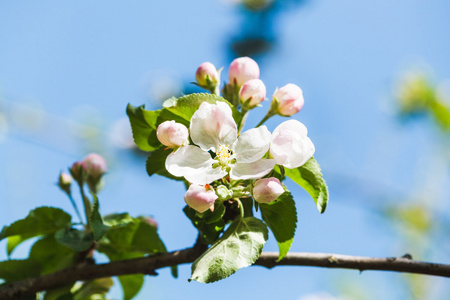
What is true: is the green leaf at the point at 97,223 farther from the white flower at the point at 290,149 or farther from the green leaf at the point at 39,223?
the white flower at the point at 290,149

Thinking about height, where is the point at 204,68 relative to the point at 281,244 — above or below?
above

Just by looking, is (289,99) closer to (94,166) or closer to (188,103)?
(188,103)

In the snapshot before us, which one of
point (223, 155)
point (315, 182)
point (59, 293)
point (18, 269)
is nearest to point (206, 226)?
point (223, 155)

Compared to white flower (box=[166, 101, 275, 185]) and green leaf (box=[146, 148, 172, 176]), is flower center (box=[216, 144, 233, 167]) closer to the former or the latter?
white flower (box=[166, 101, 275, 185])

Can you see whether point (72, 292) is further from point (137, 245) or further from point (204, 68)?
point (204, 68)

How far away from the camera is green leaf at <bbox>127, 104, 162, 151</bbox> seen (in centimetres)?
119

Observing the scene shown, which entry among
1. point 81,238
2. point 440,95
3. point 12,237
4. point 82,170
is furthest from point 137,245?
point 440,95

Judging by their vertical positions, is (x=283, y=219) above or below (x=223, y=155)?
below

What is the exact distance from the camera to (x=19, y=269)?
1398 millimetres

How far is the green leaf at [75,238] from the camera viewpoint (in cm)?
131

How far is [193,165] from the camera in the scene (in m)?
1.09

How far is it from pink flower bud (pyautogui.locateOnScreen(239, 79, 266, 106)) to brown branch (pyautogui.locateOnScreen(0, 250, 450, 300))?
15.6 inches

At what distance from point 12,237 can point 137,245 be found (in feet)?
1.34

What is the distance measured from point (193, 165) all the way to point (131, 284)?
0.64m
